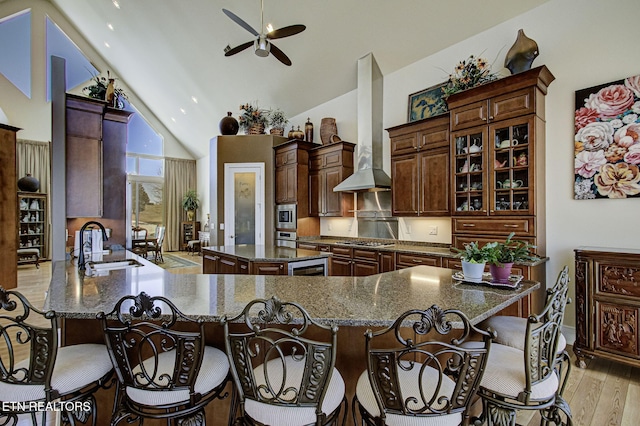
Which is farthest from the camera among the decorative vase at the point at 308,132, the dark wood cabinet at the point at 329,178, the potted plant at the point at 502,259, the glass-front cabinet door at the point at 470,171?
the decorative vase at the point at 308,132

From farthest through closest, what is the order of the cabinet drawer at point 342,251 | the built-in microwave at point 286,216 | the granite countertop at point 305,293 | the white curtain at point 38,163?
the white curtain at point 38,163 → the built-in microwave at point 286,216 → the cabinet drawer at point 342,251 → the granite countertop at point 305,293

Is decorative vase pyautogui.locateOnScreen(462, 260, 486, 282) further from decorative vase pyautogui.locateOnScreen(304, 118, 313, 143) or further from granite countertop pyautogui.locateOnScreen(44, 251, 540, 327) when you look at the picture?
decorative vase pyautogui.locateOnScreen(304, 118, 313, 143)

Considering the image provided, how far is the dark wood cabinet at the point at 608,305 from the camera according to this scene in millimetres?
2457

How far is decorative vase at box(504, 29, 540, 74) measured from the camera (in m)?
3.14

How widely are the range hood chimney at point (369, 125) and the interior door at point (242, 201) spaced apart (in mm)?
2031

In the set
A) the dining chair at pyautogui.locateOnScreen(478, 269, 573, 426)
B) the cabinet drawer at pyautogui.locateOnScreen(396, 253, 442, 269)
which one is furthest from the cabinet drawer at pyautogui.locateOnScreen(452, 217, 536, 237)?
the dining chair at pyautogui.locateOnScreen(478, 269, 573, 426)

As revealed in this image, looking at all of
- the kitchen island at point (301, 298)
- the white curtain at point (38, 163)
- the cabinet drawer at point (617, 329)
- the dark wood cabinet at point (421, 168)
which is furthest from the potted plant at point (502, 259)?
the white curtain at point (38, 163)

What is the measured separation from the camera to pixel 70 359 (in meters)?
1.41

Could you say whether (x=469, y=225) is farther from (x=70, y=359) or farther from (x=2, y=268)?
(x=2, y=268)

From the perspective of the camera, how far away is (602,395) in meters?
2.27

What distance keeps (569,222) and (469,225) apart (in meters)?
0.92

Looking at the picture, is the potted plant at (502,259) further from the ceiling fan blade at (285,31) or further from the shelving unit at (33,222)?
the shelving unit at (33,222)

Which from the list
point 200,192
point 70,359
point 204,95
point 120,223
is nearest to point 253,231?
point 120,223

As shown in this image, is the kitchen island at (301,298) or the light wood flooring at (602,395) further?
the light wood flooring at (602,395)
